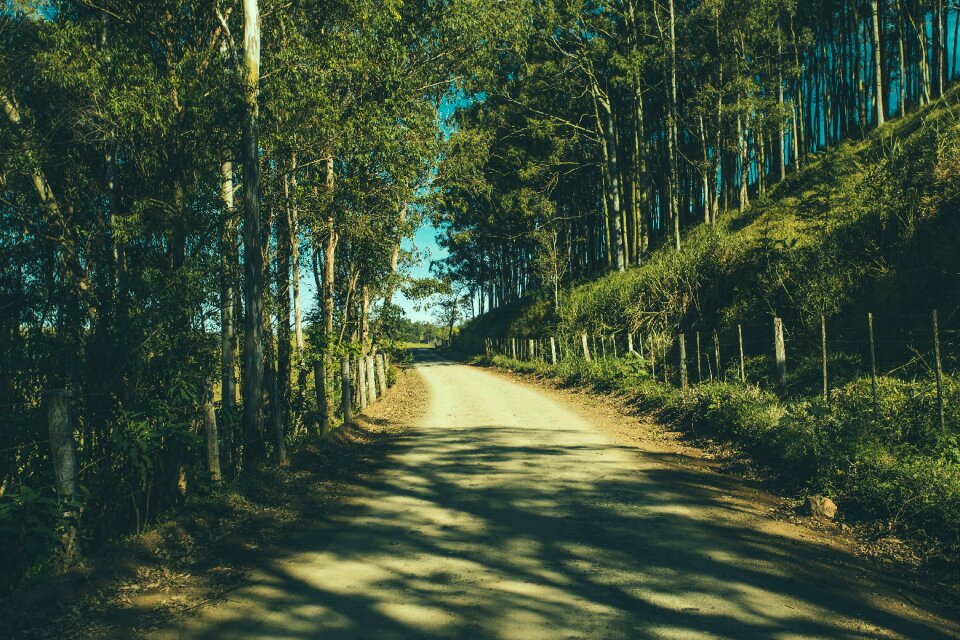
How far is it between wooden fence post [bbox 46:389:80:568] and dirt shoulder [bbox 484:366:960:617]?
610cm

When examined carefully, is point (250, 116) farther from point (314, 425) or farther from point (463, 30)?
point (463, 30)

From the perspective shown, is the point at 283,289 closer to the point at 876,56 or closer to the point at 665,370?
the point at 665,370

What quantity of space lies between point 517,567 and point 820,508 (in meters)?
3.48

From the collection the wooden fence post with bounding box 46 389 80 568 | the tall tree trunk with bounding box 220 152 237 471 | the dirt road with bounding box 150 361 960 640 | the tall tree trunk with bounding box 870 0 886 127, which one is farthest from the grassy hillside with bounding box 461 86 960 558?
the tall tree trunk with bounding box 220 152 237 471

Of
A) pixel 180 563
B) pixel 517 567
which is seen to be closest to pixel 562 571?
pixel 517 567

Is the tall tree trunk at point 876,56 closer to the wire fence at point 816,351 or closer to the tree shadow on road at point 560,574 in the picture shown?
the wire fence at point 816,351

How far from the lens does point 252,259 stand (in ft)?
32.2

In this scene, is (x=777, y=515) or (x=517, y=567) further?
(x=777, y=515)

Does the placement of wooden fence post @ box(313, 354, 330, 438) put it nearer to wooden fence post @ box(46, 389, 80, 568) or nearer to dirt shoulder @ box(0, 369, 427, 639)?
dirt shoulder @ box(0, 369, 427, 639)

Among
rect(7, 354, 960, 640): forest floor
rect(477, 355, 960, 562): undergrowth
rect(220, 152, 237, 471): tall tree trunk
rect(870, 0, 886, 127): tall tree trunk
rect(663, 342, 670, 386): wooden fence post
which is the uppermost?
rect(870, 0, 886, 127): tall tree trunk

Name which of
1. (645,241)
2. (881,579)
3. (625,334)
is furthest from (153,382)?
(645,241)

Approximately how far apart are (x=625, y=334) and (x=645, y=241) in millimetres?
12874

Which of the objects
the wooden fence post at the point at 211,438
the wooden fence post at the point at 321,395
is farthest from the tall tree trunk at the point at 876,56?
the wooden fence post at the point at 211,438

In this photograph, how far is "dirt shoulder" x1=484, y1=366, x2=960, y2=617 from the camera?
446 centimetres
